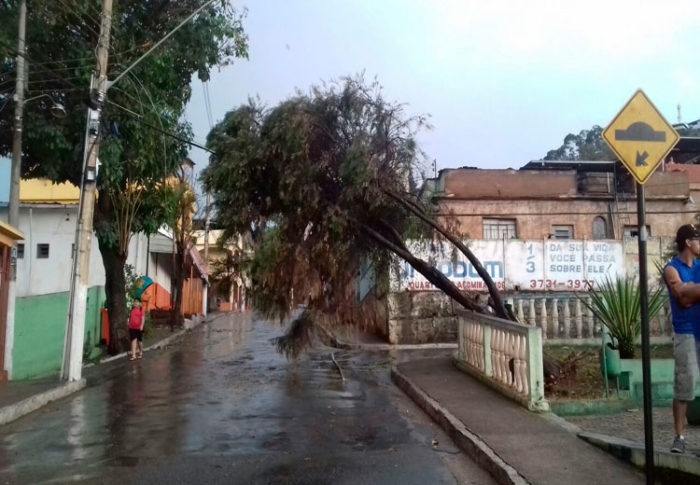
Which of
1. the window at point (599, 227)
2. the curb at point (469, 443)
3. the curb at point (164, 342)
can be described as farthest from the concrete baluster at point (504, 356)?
the window at point (599, 227)

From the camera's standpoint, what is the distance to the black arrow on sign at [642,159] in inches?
197

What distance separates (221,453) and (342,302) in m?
5.14

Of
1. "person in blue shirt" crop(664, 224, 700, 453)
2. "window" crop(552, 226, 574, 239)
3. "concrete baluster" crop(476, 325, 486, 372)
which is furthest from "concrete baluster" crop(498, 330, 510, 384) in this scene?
"window" crop(552, 226, 574, 239)

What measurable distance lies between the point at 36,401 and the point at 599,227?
21.6 metres

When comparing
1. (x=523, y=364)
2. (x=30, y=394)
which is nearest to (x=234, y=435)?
(x=523, y=364)

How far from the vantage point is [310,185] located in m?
10.0

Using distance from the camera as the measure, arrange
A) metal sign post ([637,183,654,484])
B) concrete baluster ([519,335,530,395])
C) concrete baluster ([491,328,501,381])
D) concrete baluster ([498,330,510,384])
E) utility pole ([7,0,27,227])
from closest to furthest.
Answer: metal sign post ([637,183,654,484]) < concrete baluster ([519,335,530,395]) < concrete baluster ([498,330,510,384]) < concrete baluster ([491,328,501,381]) < utility pole ([7,0,27,227])

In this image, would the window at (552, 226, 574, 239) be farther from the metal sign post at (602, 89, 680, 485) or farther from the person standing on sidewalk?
the metal sign post at (602, 89, 680, 485)

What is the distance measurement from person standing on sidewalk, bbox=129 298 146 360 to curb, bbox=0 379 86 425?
4088 millimetres

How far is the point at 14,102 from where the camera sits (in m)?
13.4

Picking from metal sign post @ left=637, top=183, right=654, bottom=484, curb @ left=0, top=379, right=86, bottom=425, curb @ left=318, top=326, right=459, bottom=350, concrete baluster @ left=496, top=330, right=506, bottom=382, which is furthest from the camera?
curb @ left=318, top=326, right=459, bottom=350

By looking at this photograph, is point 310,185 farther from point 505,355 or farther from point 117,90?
point 117,90

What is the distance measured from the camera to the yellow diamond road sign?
5016mm

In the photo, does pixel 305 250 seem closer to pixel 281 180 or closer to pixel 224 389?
pixel 281 180
